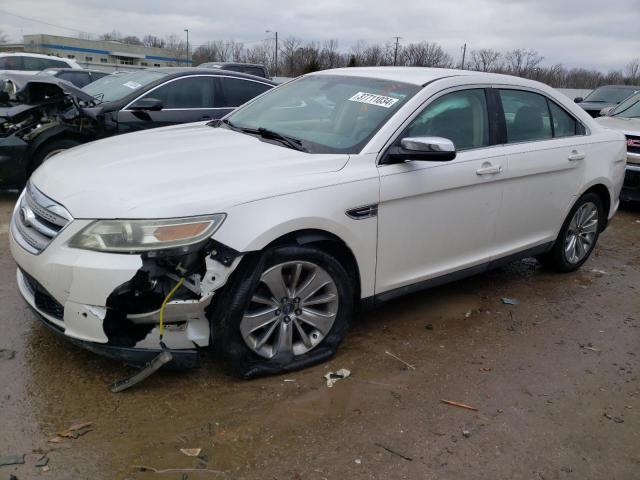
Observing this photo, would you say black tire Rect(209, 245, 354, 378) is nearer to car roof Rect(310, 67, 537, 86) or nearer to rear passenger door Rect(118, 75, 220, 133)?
car roof Rect(310, 67, 537, 86)

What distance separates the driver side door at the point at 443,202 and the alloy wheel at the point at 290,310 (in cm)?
43

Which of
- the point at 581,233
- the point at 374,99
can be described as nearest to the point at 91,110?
the point at 374,99

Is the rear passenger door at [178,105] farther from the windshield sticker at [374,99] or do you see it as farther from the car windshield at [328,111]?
the windshield sticker at [374,99]

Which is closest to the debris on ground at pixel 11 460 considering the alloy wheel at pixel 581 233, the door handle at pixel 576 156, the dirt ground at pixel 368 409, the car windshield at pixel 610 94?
the dirt ground at pixel 368 409

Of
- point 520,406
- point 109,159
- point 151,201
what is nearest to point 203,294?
point 151,201

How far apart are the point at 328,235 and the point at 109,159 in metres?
1.41

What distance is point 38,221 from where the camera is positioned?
317 cm

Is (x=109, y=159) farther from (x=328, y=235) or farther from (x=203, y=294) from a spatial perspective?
(x=328, y=235)

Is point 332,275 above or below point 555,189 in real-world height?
below

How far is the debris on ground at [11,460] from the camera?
2541 mm

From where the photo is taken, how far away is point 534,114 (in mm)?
4645

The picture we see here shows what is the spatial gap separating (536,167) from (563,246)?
1113 millimetres

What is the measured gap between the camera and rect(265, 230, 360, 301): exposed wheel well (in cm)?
320

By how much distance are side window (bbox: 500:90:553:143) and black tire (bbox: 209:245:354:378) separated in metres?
1.89
